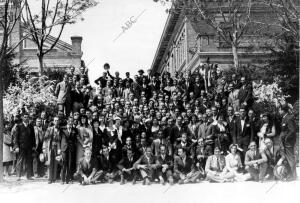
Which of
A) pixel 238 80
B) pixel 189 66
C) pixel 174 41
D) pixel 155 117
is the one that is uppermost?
pixel 174 41

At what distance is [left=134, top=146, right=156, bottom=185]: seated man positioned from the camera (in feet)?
43.1

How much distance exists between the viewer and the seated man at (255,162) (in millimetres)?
13078

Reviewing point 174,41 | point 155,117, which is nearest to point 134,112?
point 155,117

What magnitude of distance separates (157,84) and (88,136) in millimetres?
5972

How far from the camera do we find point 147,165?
1332 centimetres

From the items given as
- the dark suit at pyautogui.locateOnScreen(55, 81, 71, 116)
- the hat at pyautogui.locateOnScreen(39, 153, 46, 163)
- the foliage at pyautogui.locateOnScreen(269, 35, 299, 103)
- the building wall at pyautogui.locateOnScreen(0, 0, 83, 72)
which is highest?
the building wall at pyautogui.locateOnScreen(0, 0, 83, 72)

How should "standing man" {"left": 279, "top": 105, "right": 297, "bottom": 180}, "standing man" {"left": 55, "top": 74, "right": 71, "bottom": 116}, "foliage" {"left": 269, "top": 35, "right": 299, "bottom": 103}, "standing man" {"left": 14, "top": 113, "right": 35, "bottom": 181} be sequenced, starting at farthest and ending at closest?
"foliage" {"left": 269, "top": 35, "right": 299, "bottom": 103}
"standing man" {"left": 55, "top": 74, "right": 71, "bottom": 116}
"standing man" {"left": 14, "top": 113, "right": 35, "bottom": 181}
"standing man" {"left": 279, "top": 105, "right": 297, "bottom": 180}

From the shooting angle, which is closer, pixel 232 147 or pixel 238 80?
pixel 232 147

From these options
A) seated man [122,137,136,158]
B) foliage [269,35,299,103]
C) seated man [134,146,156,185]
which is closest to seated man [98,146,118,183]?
seated man [122,137,136,158]

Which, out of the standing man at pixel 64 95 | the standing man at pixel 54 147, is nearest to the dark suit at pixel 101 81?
the standing man at pixel 64 95

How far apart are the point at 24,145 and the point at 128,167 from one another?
295 centimetres

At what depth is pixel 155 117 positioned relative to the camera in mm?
15281

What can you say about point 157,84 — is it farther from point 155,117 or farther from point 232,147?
point 232,147

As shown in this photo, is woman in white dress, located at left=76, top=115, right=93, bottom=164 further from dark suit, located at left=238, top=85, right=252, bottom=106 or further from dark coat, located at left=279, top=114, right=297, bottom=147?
dark suit, located at left=238, top=85, right=252, bottom=106
